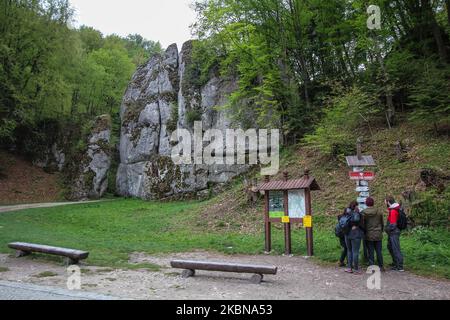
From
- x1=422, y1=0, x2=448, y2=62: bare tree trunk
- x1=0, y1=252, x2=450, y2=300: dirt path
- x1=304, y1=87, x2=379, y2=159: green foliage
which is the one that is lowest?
x1=0, y1=252, x2=450, y2=300: dirt path

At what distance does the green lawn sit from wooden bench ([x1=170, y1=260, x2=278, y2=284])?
1.51 meters

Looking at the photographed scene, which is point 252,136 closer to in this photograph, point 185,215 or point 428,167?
point 185,215

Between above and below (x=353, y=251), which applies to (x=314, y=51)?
above

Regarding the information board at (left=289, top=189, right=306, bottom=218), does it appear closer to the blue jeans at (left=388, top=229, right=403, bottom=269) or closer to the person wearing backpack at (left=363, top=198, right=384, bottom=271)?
the person wearing backpack at (left=363, top=198, right=384, bottom=271)

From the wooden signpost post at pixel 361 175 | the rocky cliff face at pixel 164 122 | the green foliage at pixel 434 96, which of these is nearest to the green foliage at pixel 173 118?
the rocky cliff face at pixel 164 122

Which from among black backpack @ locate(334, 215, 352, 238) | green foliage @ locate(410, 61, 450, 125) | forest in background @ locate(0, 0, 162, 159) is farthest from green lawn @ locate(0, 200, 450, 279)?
forest in background @ locate(0, 0, 162, 159)

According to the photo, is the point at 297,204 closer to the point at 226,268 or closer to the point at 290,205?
the point at 290,205

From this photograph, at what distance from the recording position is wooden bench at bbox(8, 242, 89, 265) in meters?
8.97

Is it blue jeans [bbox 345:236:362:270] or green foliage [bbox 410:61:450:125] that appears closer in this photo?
blue jeans [bbox 345:236:362:270]

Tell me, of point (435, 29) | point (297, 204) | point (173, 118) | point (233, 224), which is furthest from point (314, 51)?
point (297, 204)

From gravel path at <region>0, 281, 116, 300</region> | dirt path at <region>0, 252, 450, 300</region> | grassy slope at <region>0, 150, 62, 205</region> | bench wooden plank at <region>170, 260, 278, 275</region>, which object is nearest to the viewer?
gravel path at <region>0, 281, 116, 300</region>

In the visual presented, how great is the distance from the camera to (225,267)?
25.3 feet

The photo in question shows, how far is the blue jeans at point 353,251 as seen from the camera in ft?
27.8

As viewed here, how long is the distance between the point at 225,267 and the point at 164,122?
80.5 ft
